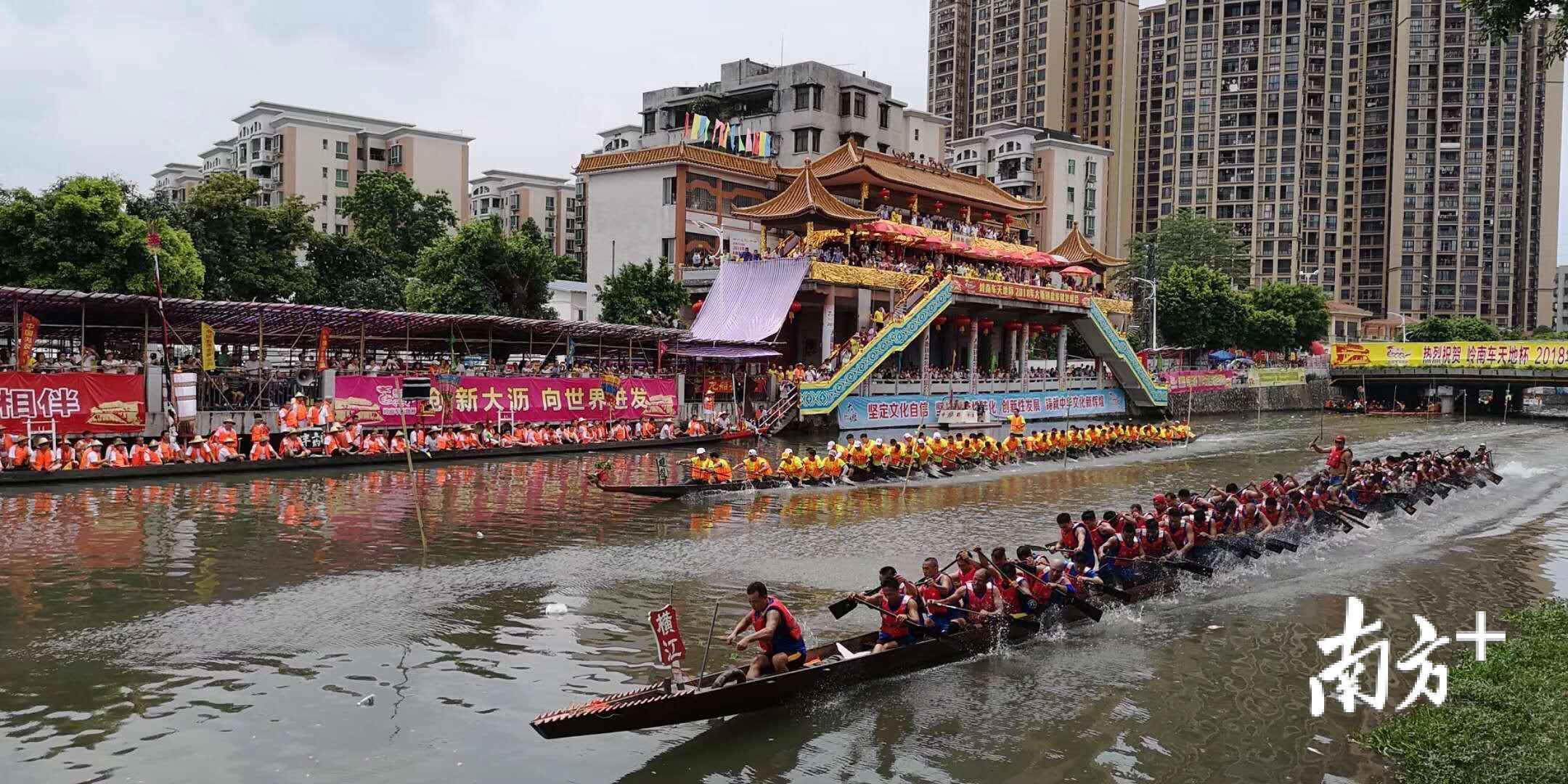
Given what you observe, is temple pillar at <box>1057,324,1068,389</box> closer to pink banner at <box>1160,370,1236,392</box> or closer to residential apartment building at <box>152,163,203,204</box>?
pink banner at <box>1160,370,1236,392</box>

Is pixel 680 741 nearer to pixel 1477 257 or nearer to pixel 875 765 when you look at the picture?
pixel 875 765

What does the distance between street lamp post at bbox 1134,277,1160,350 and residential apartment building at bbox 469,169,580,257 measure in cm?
4514

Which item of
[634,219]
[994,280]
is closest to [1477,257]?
[994,280]

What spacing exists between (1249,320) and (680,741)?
66.6 meters

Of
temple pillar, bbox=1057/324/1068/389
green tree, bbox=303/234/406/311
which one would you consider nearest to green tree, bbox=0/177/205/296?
green tree, bbox=303/234/406/311

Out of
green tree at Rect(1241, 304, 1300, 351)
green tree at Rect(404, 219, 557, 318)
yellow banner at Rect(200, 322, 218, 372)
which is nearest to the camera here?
yellow banner at Rect(200, 322, 218, 372)

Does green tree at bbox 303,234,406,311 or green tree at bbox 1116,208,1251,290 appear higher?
green tree at bbox 1116,208,1251,290

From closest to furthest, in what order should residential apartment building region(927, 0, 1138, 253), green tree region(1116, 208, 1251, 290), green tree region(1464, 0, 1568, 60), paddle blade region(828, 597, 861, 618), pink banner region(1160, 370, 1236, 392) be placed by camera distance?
paddle blade region(828, 597, 861, 618), green tree region(1464, 0, 1568, 60), pink banner region(1160, 370, 1236, 392), green tree region(1116, 208, 1251, 290), residential apartment building region(927, 0, 1138, 253)

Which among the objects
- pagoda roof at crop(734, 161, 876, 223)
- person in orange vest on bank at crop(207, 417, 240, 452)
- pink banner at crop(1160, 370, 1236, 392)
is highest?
pagoda roof at crop(734, 161, 876, 223)

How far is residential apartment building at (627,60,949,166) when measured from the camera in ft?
211

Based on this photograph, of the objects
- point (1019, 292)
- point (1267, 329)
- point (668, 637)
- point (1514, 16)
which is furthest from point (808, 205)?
point (1267, 329)

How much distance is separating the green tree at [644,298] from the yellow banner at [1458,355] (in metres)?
41.1

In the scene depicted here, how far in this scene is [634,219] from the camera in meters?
54.6

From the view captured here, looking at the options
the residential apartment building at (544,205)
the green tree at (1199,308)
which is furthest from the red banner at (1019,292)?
the residential apartment building at (544,205)
